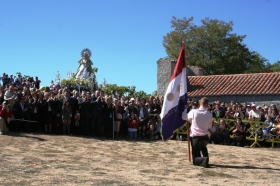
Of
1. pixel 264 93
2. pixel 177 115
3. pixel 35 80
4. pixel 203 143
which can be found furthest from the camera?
pixel 264 93

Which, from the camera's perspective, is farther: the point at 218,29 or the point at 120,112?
the point at 218,29

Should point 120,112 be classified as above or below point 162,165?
above

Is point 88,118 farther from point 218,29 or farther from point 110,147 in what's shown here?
point 218,29

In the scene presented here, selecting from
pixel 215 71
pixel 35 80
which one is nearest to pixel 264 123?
pixel 35 80

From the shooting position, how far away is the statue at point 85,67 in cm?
2561

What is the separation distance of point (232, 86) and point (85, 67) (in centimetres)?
1118

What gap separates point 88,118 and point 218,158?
245 inches

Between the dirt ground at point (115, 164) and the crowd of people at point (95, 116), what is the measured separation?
111cm

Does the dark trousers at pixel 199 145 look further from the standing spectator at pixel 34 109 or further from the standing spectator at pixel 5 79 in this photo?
the standing spectator at pixel 5 79

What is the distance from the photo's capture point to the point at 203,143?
11281 millimetres

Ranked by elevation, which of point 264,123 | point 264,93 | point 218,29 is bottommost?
point 264,123

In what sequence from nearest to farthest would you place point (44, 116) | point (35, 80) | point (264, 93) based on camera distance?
point (44, 116) → point (35, 80) → point (264, 93)

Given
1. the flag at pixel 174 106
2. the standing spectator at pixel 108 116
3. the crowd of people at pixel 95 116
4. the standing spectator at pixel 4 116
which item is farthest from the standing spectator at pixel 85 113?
the flag at pixel 174 106

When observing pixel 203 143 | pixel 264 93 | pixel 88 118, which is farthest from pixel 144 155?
pixel 264 93
